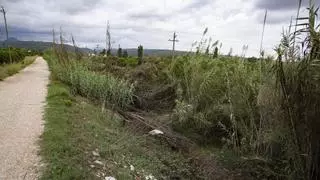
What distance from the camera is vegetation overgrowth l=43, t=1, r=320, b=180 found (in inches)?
191

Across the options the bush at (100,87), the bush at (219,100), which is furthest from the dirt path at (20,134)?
the bush at (219,100)

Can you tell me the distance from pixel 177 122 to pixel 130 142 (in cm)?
278

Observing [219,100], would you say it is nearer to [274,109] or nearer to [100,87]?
[274,109]

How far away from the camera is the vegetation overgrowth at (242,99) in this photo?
486 centimetres

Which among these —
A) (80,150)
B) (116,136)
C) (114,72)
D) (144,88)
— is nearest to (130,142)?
(116,136)

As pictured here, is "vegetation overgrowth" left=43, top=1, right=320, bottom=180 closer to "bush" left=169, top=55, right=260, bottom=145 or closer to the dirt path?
"bush" left=169, top=55, right=260, bottom=145

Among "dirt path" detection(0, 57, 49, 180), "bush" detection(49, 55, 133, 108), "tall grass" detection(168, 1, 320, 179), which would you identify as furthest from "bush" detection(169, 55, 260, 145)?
"dirt path" detection(0, 57, 49, 180)

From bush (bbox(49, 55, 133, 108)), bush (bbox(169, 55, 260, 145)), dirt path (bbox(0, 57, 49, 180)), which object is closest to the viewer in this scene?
dirt path (bbox(0, 57, 49, 180))

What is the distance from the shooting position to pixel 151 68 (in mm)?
15594

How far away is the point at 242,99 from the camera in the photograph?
286 inches

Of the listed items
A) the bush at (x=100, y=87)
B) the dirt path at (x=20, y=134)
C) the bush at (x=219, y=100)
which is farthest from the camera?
the bush at (x=100, y=87)

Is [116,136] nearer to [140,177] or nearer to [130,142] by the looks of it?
→ [130,142]

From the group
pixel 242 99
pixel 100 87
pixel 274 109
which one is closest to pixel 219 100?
pixel 242 99

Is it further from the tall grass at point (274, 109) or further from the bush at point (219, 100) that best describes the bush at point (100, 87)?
the tall grass at point (274, 109)
